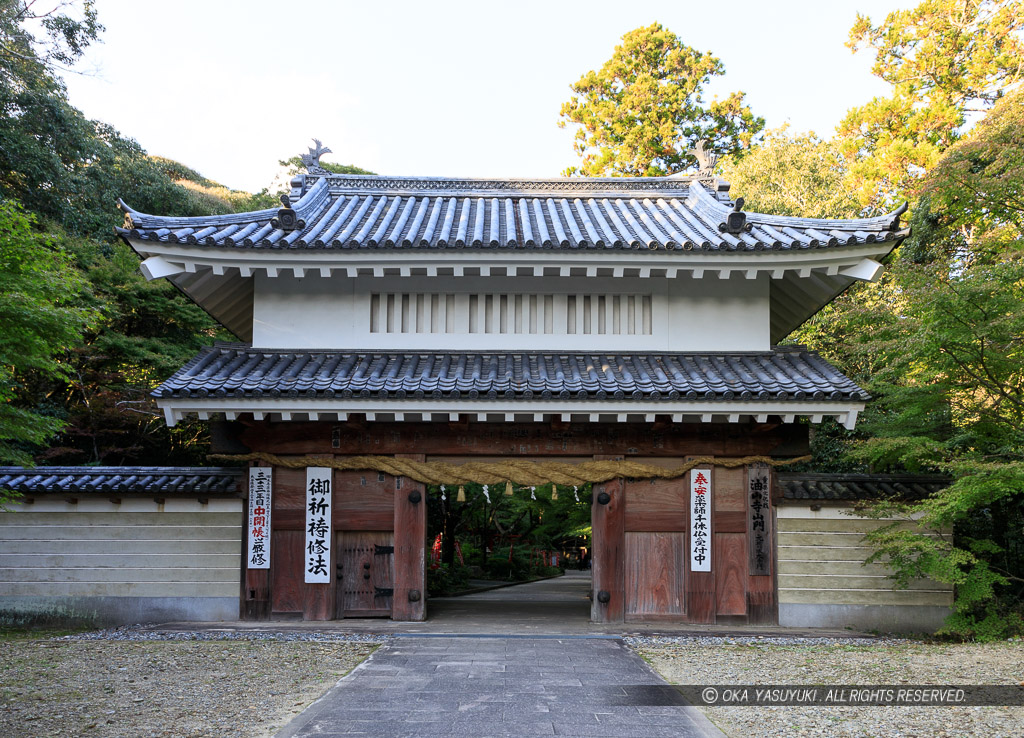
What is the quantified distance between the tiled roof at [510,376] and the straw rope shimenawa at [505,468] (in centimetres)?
137

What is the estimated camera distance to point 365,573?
11.8 m

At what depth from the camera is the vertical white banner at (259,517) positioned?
1166 cm

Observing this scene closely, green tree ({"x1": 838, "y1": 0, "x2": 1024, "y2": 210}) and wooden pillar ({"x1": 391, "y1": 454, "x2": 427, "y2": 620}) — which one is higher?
green tree ({"x1": 838, "y1": 0, "x2": 1024, "y2": 210})

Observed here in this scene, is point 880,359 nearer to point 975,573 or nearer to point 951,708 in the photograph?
point 975,573

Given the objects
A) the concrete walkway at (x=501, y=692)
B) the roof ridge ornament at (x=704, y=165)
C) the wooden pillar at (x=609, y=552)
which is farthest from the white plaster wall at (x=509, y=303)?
the concrete walkway at (x=501, y=692)

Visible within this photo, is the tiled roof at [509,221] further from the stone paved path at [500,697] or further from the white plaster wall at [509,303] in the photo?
the stone paved path at [500,697]

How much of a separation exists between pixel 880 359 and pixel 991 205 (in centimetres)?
397

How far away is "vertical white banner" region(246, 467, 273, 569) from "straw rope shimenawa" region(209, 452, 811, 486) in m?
0.26

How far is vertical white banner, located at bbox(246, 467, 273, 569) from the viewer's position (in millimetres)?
11664

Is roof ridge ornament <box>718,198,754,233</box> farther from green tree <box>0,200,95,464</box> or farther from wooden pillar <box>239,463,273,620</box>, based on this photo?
green tree <box>0,200,95,464</box>

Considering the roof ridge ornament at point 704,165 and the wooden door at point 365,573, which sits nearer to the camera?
the wooden door at point 365,573

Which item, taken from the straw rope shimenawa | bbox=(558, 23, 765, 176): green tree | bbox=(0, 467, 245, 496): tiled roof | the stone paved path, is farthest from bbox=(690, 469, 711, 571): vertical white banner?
bbox=(558, 23, 765, 176): green tree

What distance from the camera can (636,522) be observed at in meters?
11.8

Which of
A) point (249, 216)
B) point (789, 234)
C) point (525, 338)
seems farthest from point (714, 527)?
point (249, 216)
